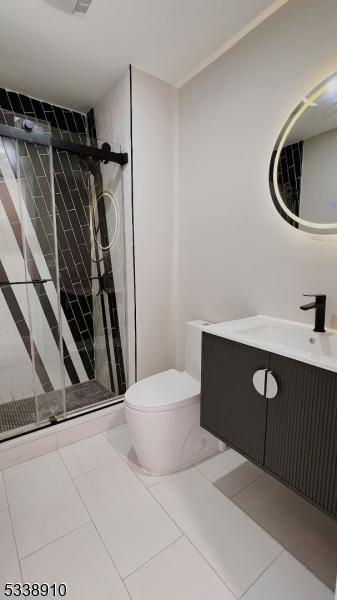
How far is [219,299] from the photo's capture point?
6.22ft

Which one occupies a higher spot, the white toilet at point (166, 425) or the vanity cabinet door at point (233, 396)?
the vanity cabinet door at point (233, 396)

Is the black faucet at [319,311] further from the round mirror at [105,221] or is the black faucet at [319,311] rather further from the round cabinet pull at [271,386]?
the round mirror at [105,221]

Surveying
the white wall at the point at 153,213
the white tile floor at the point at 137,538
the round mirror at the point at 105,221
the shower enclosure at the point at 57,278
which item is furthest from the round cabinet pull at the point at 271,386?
the round mirror at the point at 105,221

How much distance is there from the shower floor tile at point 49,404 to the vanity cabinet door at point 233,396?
1.09 metres

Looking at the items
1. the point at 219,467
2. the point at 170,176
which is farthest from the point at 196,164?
the point at 219,467

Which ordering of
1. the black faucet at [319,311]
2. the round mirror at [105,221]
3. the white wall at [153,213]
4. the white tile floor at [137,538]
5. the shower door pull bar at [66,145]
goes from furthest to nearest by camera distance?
the round mirror at [105,221], the white wall at [153,213], the shower door pull bar at [66,145], the black faucet at [319,311], the white tile floor at [137,538]

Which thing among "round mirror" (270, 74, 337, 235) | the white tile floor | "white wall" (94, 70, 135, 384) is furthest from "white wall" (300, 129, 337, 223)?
the white tile floor

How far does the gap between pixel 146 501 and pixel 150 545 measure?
0.74 feet

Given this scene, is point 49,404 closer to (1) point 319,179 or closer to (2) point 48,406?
(2) point 48,406

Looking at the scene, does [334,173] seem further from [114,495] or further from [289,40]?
[114,495]

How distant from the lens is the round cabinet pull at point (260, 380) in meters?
1.11

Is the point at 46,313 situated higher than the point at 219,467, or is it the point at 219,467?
the point at 46,313

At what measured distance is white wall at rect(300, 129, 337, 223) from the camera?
1.30 m

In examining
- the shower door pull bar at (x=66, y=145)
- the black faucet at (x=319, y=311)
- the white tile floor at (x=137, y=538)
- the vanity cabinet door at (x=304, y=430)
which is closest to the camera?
the vanity cabinet door at (x=304, y=430)
